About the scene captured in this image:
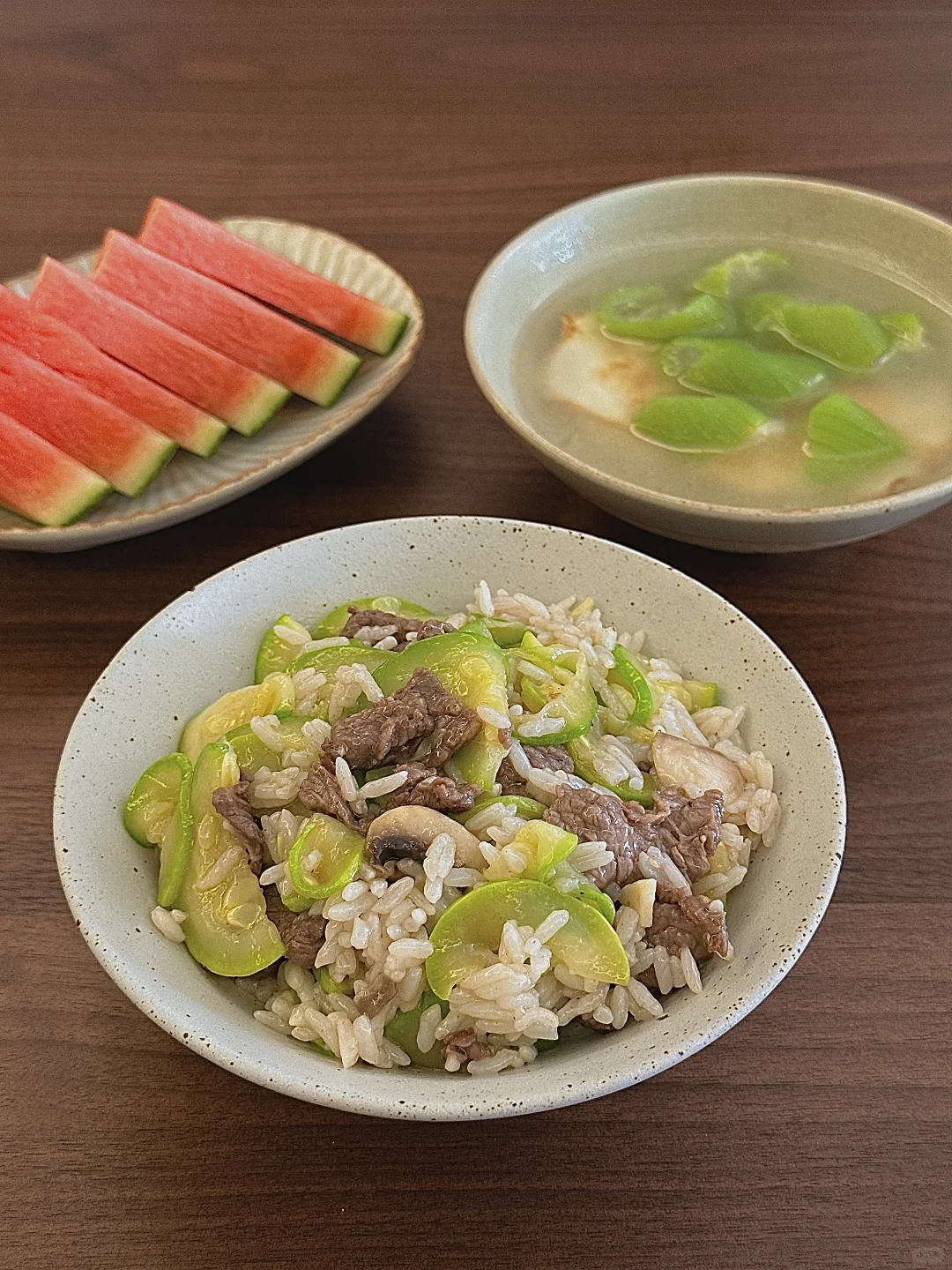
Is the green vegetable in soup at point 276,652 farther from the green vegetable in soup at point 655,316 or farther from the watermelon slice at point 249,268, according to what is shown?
the green vegetable in soup at point 655,316

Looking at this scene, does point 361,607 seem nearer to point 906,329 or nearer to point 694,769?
point 694,769

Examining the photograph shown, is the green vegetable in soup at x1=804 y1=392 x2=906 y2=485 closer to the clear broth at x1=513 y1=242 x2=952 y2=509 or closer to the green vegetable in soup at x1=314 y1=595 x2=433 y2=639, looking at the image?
the clear broth at x1=513 y1=242 x2=952 y2=509

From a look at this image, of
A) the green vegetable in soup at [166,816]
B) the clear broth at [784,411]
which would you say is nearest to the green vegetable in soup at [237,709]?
the green vegetable in soup at [166,816]

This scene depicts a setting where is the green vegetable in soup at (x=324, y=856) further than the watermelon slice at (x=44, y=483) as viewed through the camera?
No

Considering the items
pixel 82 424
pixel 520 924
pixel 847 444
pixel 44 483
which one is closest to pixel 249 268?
pixel 82 424

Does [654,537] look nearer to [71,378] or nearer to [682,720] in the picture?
[682,720]

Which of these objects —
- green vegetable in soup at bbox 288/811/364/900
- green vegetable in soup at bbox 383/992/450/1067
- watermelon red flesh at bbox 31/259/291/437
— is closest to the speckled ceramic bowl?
green vegetable in soup at bbox 383/992/450/1067
